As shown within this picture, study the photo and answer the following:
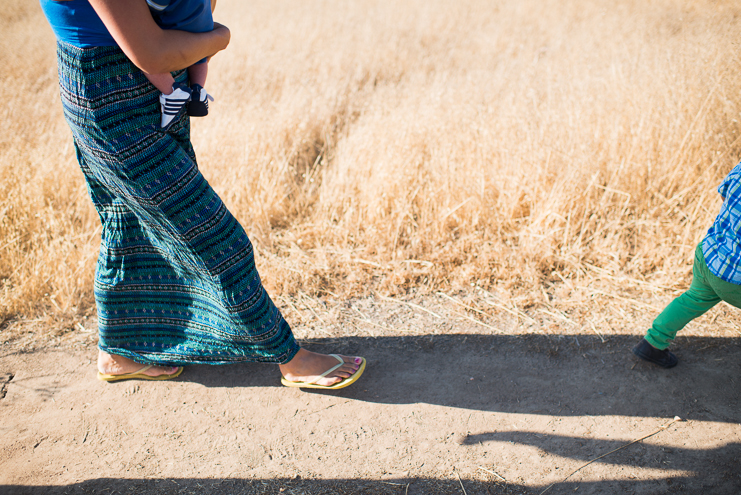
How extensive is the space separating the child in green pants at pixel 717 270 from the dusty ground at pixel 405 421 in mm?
280

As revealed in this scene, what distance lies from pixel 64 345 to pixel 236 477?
54.2 inches

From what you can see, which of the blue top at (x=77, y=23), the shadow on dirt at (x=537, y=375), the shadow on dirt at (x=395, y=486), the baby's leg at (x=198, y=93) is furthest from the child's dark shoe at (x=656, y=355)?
the blue top at (x=77, y=23)

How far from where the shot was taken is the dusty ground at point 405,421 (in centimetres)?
179

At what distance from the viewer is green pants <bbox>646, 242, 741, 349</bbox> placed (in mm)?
1845

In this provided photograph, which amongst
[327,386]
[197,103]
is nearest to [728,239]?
[327,386]

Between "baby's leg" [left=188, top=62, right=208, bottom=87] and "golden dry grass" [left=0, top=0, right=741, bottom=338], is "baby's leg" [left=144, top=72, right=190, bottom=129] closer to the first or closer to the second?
"baby's leg" [left=188, top=62, right=208, bottom=87]

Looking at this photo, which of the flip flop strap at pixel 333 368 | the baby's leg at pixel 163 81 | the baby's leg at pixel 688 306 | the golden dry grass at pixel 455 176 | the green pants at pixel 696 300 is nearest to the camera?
the baby's leg at pixel 163 81

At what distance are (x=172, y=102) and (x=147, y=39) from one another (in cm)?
24

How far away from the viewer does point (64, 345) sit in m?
2.48

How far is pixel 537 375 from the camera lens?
2211mm

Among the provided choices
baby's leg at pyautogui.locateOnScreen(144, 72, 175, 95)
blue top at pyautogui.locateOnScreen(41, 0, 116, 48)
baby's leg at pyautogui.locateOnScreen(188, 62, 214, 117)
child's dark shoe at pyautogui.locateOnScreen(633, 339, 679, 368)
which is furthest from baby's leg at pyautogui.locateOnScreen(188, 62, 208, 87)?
child's dark shoe at pyautogui.locateOnScreen(633, 339, 679, 368)

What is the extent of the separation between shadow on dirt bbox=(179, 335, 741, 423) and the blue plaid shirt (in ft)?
2.02

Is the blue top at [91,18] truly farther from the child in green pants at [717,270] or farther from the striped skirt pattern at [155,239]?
the child in green pants at [717,270]

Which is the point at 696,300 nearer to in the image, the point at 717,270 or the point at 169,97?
the point at 717,270
